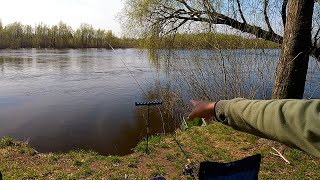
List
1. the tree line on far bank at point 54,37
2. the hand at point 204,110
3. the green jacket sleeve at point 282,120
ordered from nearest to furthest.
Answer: the green jacket sleeve at point 282,120 < the hand at point 204,110 < the tree line on far bank at point 54,37

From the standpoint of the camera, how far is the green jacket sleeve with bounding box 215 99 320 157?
101cm

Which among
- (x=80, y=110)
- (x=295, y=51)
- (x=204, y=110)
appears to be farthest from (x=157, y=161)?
(x=80, y=110)

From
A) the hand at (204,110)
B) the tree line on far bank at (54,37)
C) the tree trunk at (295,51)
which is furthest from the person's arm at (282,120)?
the tree line on far bank at (54,37)

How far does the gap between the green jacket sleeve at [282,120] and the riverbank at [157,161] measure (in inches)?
155

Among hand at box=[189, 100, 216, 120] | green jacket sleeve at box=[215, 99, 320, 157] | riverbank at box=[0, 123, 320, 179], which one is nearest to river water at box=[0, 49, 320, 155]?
riverbank at box=[0, 123, 320, 179]

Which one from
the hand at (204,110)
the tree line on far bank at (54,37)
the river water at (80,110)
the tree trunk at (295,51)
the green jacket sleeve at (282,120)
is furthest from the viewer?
the tree line on far bank at (54,37)

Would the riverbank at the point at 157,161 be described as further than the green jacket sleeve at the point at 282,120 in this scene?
Yes

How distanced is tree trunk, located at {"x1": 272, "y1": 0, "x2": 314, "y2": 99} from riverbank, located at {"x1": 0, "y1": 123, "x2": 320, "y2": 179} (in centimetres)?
124

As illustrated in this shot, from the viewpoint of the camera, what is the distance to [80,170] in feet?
17.7

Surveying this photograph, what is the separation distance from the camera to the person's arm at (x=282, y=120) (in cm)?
101

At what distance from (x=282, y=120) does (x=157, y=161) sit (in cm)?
491

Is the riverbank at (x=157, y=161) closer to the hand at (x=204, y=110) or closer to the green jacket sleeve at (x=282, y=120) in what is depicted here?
the hand at (x=204, y=110)

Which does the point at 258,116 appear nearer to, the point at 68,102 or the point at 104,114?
the point at 104,114

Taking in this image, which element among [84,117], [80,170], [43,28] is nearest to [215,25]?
[80,170]
